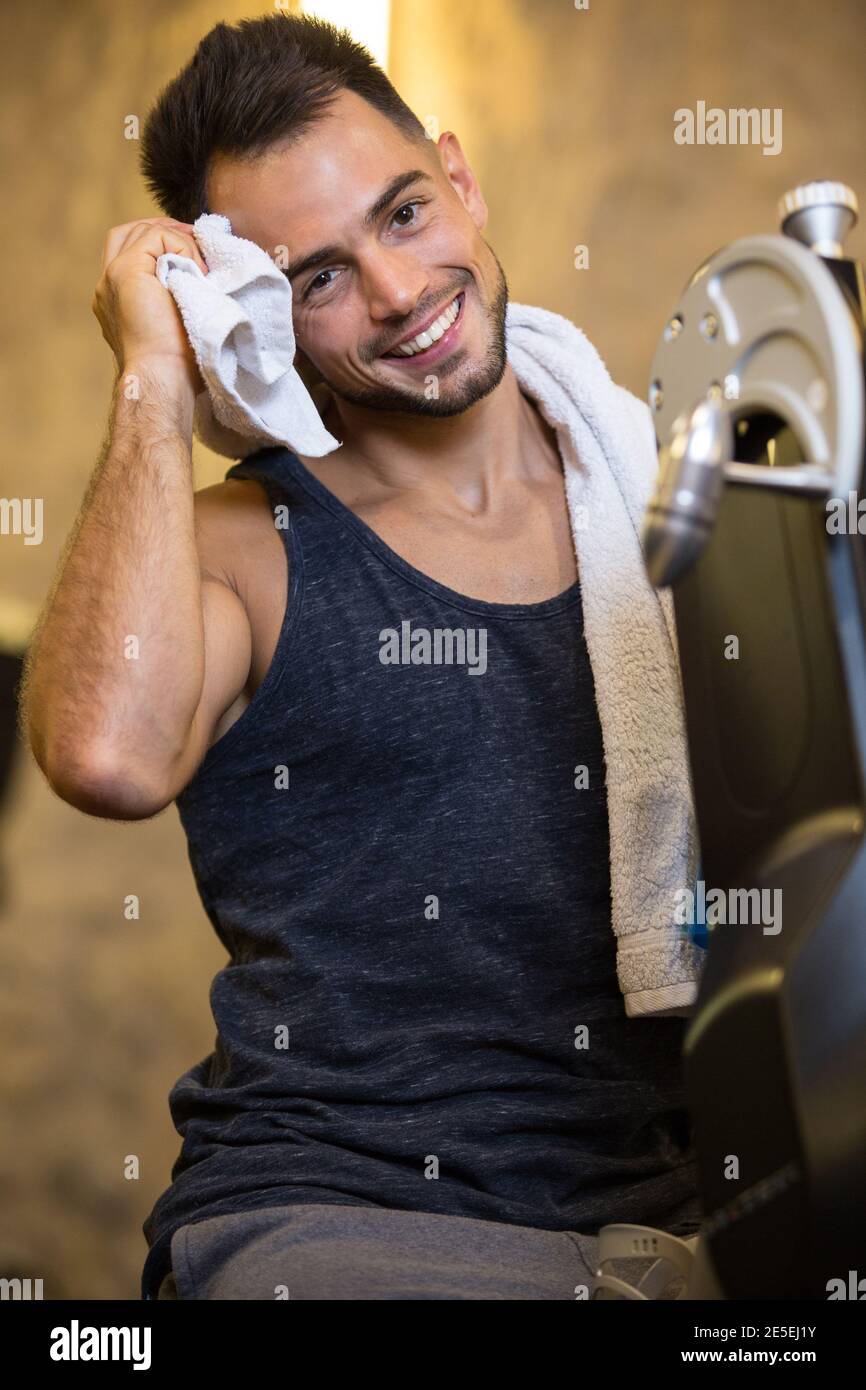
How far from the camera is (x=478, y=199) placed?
1.51m

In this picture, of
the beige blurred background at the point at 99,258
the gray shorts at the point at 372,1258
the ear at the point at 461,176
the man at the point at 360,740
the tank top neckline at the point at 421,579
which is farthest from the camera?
the beige blurred background at the point at 99,258

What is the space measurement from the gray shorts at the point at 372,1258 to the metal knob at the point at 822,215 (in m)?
0.64

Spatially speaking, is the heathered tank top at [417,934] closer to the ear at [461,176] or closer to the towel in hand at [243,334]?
the towel in hand at [243,334]

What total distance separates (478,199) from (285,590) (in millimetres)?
539

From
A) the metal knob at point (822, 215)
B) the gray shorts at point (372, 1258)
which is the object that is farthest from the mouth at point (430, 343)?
the gray shorts at point (372, 1258)

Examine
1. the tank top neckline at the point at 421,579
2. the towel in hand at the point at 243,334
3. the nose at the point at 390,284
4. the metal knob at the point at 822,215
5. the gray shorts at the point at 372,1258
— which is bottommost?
the gray shorts at the point at 372,1258

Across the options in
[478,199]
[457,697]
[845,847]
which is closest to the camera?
[845,847]

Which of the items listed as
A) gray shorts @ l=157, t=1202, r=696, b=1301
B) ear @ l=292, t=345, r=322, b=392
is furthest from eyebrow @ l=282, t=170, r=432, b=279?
gray shorts @ l=157, t=1202, r=696, b=1301

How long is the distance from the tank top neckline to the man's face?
0.36ft

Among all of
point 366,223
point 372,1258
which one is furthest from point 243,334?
point 372,1258

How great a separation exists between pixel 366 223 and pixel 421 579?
328 mm

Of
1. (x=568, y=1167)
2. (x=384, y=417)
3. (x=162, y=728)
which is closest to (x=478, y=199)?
(x=384, y=417)

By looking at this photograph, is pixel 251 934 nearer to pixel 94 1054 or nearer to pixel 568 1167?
pixel 568 1167

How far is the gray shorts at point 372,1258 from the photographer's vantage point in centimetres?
93
